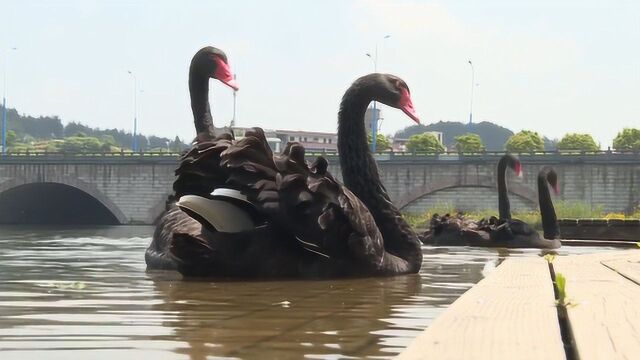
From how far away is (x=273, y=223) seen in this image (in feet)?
23.2

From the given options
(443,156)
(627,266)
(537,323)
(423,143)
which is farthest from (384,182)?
(537,323)

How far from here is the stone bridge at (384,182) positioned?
43.6m

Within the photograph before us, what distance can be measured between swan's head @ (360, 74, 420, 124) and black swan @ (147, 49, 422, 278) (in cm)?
161

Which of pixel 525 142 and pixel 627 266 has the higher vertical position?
pixel 525 142

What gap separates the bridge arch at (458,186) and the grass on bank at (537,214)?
30.9 inches

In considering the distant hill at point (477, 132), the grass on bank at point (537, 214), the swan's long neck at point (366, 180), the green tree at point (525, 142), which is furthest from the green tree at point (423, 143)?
the distant hill at point (477, 132)

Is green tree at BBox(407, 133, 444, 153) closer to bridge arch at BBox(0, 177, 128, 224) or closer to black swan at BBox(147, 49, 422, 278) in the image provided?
bridge arch at BBox(0, 177, 128, 224)

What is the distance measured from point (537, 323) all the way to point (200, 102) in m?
7.87

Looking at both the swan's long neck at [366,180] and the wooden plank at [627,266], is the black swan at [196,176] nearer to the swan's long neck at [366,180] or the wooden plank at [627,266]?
the swan's long neck at [366,180]

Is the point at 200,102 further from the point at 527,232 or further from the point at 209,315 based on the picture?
the point at 527,232

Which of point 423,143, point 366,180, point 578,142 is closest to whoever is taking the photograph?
point 366,180

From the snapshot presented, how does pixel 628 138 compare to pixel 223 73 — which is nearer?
pixel 223 73

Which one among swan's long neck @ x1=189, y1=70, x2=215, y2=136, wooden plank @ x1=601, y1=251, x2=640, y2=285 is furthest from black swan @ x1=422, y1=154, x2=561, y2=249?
wooden plank @ x1=601, y1=251, x2=640, y2=285

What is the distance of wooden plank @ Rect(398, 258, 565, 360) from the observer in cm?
244
